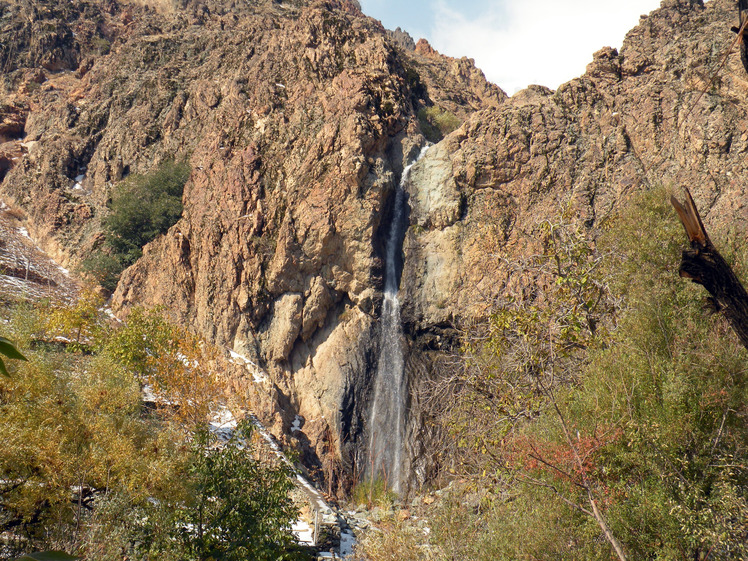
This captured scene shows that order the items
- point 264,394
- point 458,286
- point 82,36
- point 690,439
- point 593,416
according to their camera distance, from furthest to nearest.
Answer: point 82,36 → point 458,286 → point 264,394 → point 593,416 → point 690,439

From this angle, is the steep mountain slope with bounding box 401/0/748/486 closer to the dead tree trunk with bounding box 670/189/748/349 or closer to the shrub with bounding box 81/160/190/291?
the dead tree trunk with bounding box 670/189/748/349

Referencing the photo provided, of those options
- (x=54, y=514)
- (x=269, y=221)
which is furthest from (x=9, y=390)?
(x=269, y=221)

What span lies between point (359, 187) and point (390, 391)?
10.5 metres

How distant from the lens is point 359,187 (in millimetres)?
26188

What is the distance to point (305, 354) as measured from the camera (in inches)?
987

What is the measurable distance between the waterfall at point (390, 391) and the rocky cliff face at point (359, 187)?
1.67 ft

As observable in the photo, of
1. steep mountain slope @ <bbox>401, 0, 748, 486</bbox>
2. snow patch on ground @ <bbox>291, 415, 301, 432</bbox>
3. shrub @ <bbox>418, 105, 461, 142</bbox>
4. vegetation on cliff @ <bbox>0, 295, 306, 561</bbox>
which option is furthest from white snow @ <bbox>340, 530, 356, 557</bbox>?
shrub @ <bbox>418, 105, 461, 142</bbox>

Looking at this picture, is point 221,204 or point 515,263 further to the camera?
point 221,204

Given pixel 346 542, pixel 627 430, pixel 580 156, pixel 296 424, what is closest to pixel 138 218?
pixel 296 424

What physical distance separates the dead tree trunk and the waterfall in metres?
19.0

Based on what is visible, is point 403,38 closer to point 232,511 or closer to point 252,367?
point 252,367

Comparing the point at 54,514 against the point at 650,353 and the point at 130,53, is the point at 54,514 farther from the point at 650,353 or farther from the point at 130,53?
the point at 130,53

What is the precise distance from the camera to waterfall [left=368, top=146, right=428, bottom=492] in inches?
885

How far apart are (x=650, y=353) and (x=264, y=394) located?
17.4 meters
